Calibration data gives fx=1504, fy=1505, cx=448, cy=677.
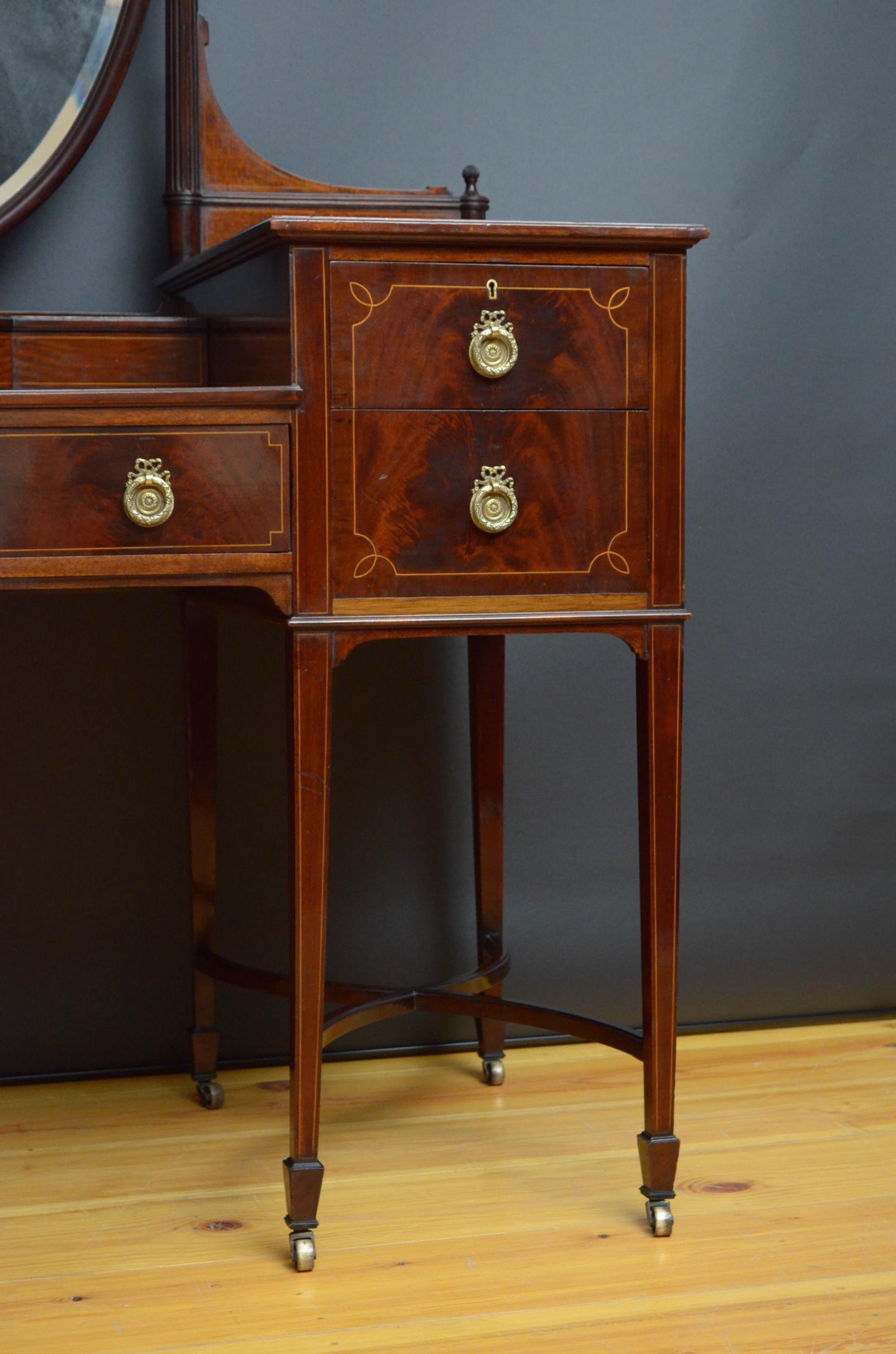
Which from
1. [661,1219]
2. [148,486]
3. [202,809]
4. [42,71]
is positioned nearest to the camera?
[148,486]

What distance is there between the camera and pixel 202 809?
6.97 feet

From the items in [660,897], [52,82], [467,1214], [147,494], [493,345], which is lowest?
[467,1214]

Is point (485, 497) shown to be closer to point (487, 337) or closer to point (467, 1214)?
point (487, 337)

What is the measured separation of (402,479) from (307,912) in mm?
480

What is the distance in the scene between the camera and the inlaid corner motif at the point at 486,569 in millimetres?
1593

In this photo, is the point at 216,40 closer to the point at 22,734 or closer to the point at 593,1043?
the point at 22,734

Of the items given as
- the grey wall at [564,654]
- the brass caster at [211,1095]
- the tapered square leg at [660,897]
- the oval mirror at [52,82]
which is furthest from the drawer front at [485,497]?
the brass caster at [211,1095]

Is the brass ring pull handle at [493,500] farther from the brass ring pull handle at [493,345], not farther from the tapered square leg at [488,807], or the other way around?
the tapered square leg at [488,807]

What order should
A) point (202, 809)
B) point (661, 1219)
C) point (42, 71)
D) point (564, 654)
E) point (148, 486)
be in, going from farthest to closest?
point (564, 654)
point (202, 809)
point (42, 71)
point (661, 1219)
point (148, 486)

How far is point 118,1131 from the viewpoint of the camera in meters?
2.04

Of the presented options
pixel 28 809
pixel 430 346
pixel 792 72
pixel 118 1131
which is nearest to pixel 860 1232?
pixel 118 1131

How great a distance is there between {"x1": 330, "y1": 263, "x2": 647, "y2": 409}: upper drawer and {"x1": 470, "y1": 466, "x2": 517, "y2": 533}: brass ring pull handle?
7 centimetres

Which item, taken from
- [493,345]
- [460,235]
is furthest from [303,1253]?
[460,235]

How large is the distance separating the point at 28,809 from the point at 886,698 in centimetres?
137
